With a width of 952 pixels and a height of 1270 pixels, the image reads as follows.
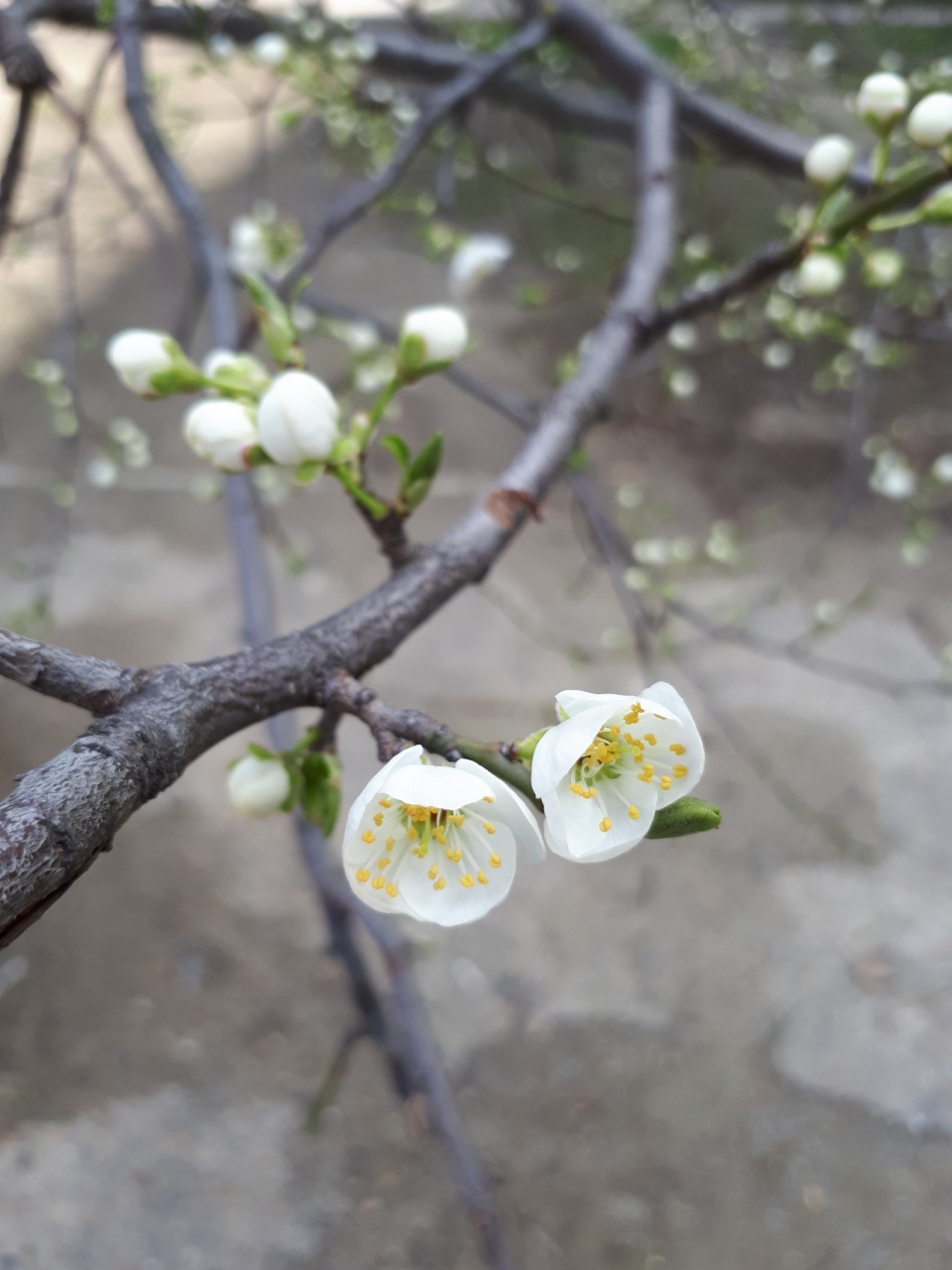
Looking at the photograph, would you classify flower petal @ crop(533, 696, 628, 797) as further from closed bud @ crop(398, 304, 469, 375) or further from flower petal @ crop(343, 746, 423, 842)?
closed bud @ crop(398, 304, 469, 375)

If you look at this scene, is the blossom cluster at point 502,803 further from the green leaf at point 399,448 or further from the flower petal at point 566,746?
the green leaf at point 399,448

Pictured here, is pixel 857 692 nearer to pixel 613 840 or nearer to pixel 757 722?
pixel 757 722

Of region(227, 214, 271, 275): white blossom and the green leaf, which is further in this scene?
region(227, 214, 271, 275): white blossom

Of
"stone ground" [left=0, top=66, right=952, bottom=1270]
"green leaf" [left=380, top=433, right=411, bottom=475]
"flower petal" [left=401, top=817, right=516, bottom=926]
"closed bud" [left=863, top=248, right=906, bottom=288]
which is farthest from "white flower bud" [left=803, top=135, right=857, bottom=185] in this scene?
"stone ground" [left=0, top=66, right=952, bottom=1270]

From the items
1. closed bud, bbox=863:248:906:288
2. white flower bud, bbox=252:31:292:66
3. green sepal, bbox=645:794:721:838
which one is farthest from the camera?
white flower bud, bbox=252:31:292:66

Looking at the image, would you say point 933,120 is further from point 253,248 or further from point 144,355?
point 253,248

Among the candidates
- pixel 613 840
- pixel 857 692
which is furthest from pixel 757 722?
pixel 613 840

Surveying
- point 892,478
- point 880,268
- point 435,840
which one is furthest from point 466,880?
point 892,478

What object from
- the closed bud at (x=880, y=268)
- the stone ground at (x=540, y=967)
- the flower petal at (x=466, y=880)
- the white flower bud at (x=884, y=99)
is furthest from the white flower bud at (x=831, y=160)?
the stone ground at (x=540, y=967)
